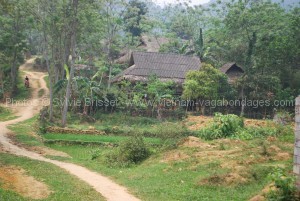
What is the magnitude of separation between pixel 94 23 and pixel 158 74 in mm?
8132

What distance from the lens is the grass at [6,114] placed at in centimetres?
2928

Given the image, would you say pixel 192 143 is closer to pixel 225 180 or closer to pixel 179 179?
pixel 179 179

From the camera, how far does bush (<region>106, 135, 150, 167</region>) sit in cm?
1647

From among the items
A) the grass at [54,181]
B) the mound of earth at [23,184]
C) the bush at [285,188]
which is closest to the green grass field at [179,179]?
the grass at [54,181]

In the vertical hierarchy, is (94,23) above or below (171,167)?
above

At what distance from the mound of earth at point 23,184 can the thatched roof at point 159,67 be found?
20.6 m

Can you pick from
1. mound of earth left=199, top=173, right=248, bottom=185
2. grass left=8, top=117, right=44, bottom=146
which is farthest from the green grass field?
grass left=8, top=117, right=44, bottom=146

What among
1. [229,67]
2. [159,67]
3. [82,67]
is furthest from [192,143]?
[82,67]

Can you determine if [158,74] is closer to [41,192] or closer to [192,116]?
[192,116]

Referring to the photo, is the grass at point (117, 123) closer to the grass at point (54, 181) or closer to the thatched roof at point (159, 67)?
the thatched roof at point (159, 67)

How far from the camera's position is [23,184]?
12242 mm

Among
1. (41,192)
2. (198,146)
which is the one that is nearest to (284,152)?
(198,146)

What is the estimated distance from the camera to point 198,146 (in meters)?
17.4

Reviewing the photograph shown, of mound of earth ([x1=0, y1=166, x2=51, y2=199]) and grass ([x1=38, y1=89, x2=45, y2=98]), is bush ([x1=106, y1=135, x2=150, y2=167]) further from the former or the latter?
grass ([x1=38, y1=89, x2=45, y2=98])
